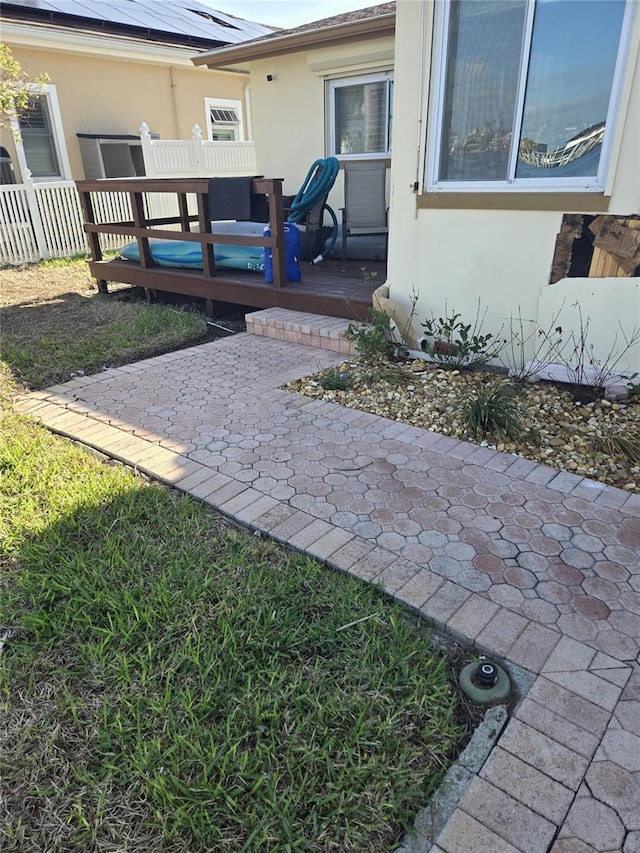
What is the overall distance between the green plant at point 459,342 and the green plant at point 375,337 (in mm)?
291

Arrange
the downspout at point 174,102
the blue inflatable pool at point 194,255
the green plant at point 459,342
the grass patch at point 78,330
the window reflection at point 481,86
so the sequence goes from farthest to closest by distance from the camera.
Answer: the downspout at point 174,102 < the blue inflatable pool at point 194,255 < the grass patch at point 78,330 < the green plant at point 459,342 < the window reflection at point 481,86

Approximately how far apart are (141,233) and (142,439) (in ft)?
13.3

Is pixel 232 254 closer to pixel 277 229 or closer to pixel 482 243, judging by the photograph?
pixel 277 229

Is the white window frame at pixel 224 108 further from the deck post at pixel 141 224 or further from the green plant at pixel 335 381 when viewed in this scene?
the green plant at pixel 335 381

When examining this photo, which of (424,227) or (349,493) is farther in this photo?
(424,227)

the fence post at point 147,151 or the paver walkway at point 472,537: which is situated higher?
A: the fence post at point 147,151

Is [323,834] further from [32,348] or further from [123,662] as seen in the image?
[32,348]

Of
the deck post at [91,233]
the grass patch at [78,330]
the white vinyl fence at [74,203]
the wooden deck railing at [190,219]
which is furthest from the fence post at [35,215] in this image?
the wooden deck railing at [190,219]

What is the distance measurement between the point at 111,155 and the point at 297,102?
16.7 ft

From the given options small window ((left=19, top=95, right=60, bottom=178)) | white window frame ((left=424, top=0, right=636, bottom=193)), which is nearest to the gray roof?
small window ((left=19, top=95, right=60, bottom=178))

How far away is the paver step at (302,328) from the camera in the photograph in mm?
4848

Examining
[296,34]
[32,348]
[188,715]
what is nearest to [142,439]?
[188,715]

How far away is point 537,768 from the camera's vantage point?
1555mm

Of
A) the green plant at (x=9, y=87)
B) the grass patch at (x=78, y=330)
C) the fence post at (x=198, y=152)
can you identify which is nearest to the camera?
the grass patch at (x=78, y=330)
